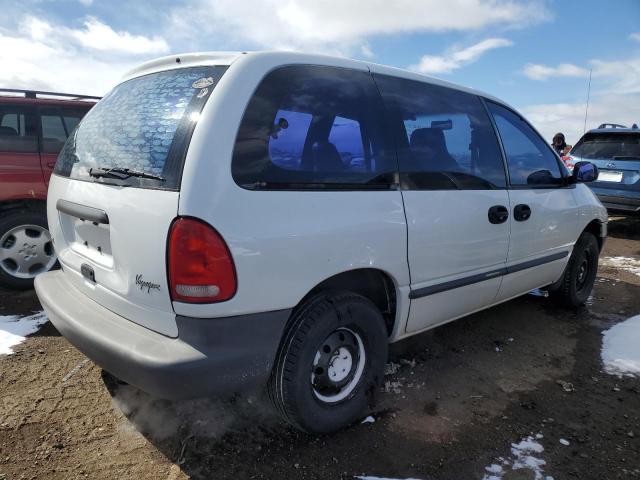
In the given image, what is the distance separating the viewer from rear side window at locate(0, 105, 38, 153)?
4.16m

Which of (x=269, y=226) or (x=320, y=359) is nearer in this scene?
(x=269, y=226)

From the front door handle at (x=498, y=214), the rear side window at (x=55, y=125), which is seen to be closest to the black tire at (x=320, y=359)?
the front door handle at (x=498, y=214)

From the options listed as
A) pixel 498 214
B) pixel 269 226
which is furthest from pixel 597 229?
pixel 269 226

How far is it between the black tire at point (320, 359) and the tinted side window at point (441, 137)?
767 millimetres

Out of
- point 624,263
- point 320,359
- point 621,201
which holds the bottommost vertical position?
point 624,263

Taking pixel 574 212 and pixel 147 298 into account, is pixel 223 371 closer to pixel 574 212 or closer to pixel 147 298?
pixel 147 298

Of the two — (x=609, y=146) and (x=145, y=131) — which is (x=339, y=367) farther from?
(x=609, y=146)

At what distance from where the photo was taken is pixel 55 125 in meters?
4.45

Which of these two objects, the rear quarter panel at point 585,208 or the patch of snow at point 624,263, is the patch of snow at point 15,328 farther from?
the patch of snow at point 624,263

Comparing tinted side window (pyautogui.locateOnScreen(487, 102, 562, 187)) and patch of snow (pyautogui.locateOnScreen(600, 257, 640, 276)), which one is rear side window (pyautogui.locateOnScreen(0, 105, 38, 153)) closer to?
tinted side window (pyautogui.locateOnScreen(487, 102, 562, 187))

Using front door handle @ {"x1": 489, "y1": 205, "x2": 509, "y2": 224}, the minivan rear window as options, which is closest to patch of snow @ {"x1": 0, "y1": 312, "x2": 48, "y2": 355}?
the minivan rear window

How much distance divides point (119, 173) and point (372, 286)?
1.39 m

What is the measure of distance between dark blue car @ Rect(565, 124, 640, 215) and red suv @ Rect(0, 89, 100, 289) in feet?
26.8

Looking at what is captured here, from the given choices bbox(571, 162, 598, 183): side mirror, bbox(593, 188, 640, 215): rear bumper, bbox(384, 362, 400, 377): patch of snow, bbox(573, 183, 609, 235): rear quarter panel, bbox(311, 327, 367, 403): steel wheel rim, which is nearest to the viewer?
bbox(311, 327, 367, 403): steel wheel rim
